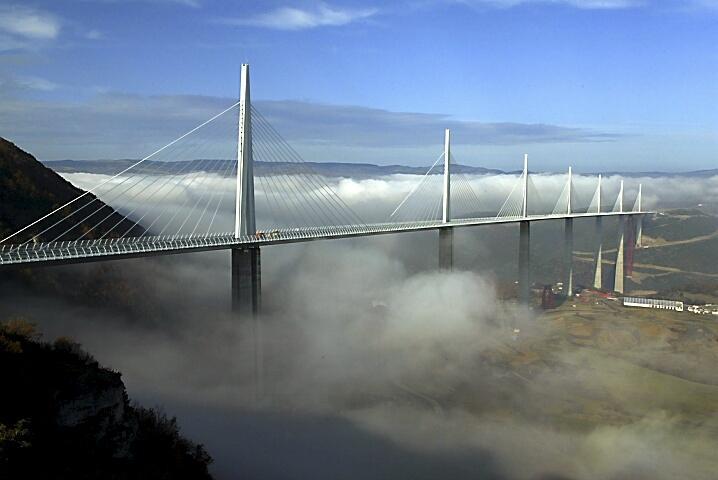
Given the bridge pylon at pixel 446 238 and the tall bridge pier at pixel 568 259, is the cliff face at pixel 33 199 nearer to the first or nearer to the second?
the bridge pylon at pixel 446 238

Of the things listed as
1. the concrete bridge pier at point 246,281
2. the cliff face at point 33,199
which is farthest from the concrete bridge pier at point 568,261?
the concrete bridge pier at point 246,281

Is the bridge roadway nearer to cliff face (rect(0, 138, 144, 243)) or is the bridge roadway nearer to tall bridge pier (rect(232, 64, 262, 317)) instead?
tall bridge pier (rect(232, 64, 262, 317))

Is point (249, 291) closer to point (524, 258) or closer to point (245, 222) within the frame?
point (245, 222)

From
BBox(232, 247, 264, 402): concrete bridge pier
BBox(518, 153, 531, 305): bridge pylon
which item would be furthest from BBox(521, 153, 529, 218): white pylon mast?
BBox(232, 247, 264, 402): concrete bridge pier

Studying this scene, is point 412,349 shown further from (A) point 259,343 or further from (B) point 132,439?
(B) point 132,439

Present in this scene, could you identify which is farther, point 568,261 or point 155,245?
point 568,261

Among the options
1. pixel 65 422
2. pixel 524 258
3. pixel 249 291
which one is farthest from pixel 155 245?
pixel 524 258

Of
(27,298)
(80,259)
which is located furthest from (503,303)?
(80,259)
